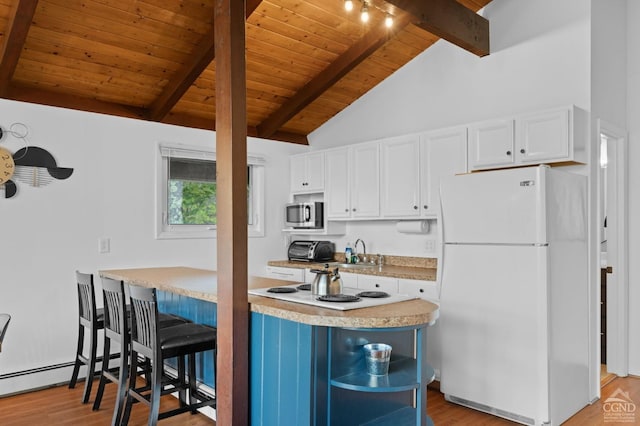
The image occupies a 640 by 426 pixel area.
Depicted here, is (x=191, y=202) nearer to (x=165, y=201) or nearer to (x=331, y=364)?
(x=165, y=201)

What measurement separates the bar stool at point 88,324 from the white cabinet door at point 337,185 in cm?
239

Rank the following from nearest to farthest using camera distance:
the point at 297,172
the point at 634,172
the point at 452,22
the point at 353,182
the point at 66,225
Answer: the point at 452,22, the point at 66,225, the point at 634,172, the point at 353,182, the point at 297,172

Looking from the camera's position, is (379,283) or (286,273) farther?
(286,273)

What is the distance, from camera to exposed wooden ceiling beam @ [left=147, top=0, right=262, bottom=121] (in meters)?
3.67

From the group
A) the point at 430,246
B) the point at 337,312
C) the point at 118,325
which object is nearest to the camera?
the point at 337,312

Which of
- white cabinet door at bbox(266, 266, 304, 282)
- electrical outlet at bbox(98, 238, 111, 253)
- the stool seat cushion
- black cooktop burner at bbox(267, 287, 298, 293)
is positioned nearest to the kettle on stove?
black cooktop burner at bbox(267, 287, 298, 293)

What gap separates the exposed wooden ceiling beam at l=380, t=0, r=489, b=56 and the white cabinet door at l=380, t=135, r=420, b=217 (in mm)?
872

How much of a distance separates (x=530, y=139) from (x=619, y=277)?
152 cm

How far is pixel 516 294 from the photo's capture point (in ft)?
10.00

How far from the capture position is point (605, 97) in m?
3.71

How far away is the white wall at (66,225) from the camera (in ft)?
11.9

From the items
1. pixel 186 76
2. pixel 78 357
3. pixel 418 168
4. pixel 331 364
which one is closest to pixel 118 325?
pixel 78 357

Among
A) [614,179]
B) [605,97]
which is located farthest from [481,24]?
[614,179]

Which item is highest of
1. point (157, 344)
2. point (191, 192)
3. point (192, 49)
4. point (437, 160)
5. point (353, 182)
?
point (192, 49)
